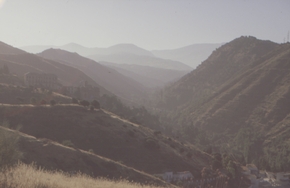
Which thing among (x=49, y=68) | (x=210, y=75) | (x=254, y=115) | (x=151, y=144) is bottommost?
(x=151, y=144)

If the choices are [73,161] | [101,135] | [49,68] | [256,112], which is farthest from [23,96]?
[49,68]

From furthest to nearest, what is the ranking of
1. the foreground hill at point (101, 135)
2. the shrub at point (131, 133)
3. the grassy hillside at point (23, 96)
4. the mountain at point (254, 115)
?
1. the mountain at point (254, 115)
2. the grassy hillside at point (23, 96)
3. the shrub at point (131, 133)
4. the foreground hill at point (101, 135)

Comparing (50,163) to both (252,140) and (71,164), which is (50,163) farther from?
(252,140)

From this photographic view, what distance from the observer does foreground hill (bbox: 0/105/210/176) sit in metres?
48.5

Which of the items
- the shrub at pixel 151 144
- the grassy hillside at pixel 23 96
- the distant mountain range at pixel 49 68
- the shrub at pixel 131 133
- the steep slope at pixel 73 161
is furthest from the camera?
the distant mountain range at pixel 49 68

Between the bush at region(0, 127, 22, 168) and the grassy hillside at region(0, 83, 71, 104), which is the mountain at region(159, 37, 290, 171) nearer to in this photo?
the grassy hillside at region(0, 83, 71, 104)

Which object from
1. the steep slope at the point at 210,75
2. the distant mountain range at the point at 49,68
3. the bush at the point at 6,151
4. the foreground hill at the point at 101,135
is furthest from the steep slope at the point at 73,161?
the steep slope at the point at 210,75

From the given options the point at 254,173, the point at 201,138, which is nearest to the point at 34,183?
the point at 254,173

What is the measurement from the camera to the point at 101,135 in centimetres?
5262

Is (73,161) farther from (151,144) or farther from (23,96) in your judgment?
(23,96)

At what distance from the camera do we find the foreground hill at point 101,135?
48500 millimetres

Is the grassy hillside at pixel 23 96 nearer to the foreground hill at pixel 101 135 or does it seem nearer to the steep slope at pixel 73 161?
the foreground hill at pixel 101 135

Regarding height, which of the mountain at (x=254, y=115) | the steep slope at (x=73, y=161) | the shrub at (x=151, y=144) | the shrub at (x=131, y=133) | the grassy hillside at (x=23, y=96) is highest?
the mountain at (x=254, y=115)

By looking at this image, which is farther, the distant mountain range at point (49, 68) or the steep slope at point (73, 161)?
the distant mountain range at point (49, 68)
